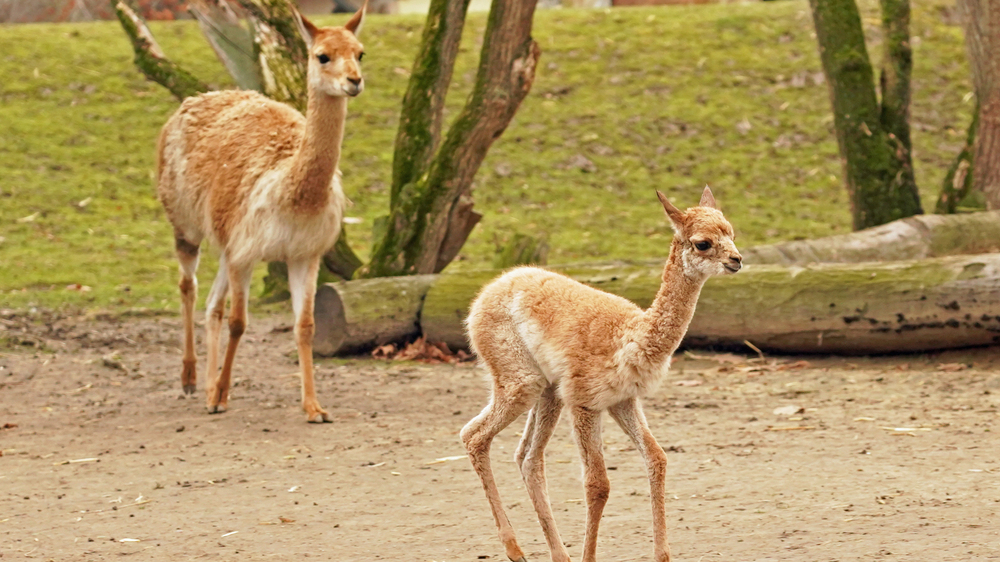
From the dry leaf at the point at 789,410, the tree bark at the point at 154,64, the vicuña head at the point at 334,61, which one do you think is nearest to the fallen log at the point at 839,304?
the dry leaf at the point at 789,410

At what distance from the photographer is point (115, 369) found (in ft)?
27.2

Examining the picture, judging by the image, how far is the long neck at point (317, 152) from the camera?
21.7 ft

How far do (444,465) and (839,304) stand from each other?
3338mm

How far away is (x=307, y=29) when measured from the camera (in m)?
6.59

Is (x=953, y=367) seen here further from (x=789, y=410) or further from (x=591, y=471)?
(x=591, y=471)

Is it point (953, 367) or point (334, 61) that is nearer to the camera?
point (334, 61)

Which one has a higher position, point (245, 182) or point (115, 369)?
point (245, 182)

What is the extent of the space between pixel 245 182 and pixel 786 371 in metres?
3.83

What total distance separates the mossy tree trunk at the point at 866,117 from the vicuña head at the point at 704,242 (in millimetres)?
6884

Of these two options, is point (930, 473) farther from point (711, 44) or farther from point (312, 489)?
point (711, 44)

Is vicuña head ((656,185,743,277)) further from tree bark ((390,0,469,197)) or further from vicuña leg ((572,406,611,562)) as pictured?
tree bark ((390,0,469,197))

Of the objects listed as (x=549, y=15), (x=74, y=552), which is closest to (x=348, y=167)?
(x=549, y=15)

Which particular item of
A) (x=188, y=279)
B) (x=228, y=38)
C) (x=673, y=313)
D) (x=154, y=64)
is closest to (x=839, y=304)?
(x=673, y=313)

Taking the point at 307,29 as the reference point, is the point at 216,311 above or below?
below
